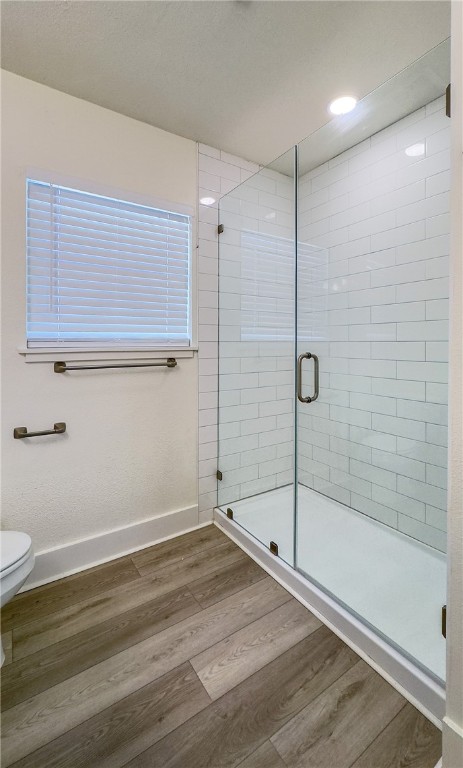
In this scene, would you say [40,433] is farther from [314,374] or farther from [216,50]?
[216,50]

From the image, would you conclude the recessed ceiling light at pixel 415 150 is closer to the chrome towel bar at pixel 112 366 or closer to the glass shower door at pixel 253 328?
the glass shower door at pixel 253 328

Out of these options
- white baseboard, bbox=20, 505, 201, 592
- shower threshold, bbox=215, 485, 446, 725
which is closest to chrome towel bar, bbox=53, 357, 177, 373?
white baseboard, bbox=20, 505, 201, 592

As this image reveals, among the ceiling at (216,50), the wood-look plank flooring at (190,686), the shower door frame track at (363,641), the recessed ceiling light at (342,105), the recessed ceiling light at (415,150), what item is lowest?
the wood-look plank flooring at (190,686)

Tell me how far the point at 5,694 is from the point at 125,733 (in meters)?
0.48

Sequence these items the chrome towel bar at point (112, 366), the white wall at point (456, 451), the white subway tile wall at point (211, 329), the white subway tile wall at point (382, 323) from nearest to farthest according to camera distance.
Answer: the white wall at point (456, 451), the chrome towel bar at point (112, 366), the white subway tile wall at point (382, 323), the white subway tile wall at point (211, 329)

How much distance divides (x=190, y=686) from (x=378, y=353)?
197cm

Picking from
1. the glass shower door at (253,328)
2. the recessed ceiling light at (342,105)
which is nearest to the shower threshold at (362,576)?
the glass shower door at (253,328)

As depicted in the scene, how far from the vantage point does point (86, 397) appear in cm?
187

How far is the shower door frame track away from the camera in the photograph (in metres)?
1.12

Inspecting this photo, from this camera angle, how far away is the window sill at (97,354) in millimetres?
1696

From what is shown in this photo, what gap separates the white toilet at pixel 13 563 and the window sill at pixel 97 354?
32.8 inches

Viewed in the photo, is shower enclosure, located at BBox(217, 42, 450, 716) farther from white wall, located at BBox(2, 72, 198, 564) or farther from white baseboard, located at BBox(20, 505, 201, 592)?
white wall, located at BBox(2, 72, 198, 564)

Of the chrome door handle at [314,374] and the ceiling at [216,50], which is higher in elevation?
the ceiling at [216,50]

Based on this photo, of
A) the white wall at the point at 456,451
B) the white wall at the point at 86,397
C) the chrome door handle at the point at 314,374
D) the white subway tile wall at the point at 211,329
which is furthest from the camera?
the white subway tile wall at the point at 211,329
